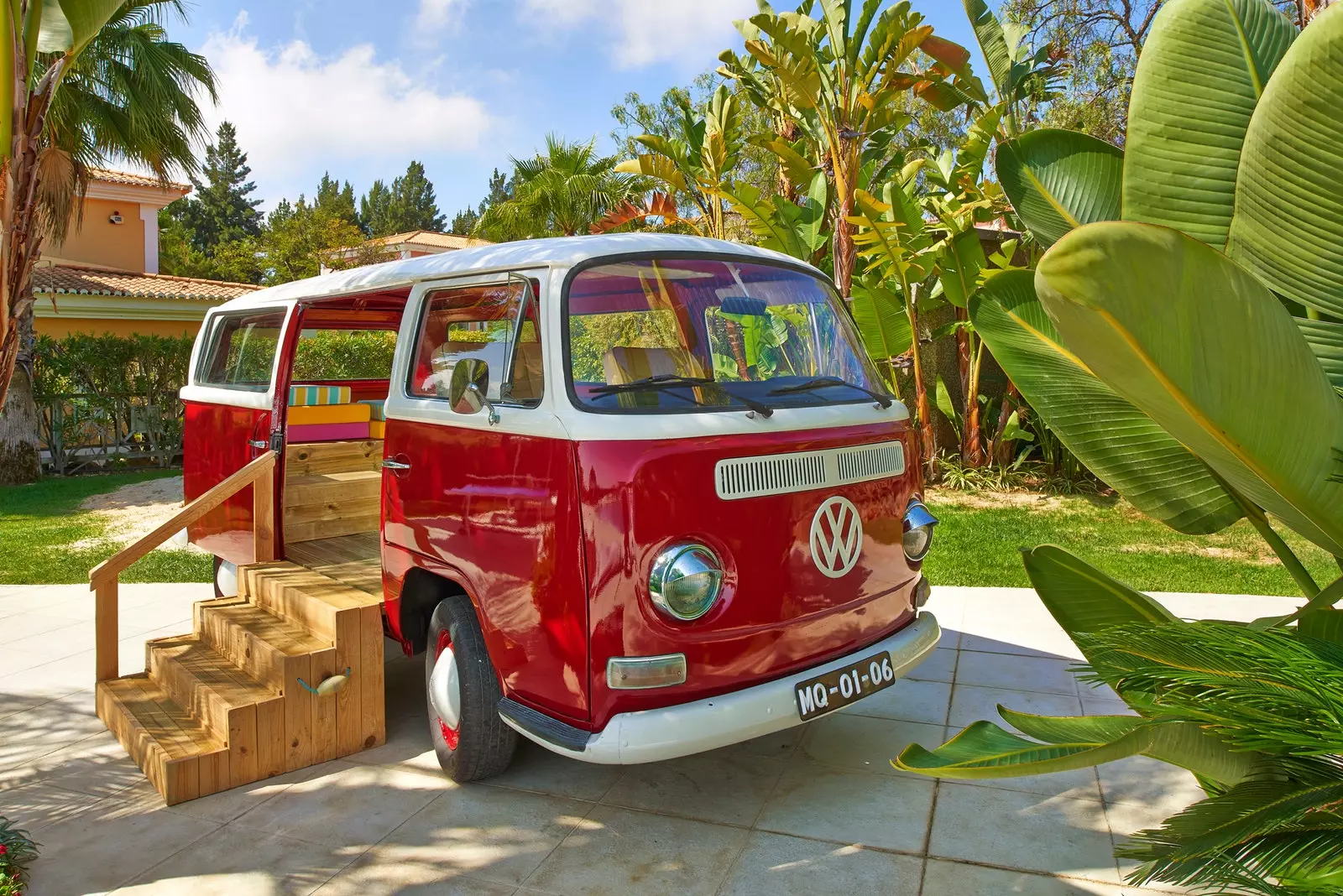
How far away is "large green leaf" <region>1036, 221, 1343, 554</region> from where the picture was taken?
3.83 feet

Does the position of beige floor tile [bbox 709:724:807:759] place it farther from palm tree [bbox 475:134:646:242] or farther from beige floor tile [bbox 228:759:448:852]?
palm tree [bbox 475:134:646:242]

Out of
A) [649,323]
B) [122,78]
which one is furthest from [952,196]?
[122,78]

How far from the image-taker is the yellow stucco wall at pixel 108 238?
24516mm

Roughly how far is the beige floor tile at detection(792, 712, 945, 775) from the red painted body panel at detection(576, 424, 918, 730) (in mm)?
810

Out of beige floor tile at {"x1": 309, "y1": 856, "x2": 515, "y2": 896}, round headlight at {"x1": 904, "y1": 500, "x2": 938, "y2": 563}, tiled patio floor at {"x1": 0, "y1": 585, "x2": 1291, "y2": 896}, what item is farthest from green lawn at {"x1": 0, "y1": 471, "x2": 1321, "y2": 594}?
beige floor tile at {"x1": 309, "y1": 856, "x2": 515, "y2": 896}

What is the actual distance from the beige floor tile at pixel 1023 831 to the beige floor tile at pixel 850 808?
3.5 inches

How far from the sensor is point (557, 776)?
14.3 ft

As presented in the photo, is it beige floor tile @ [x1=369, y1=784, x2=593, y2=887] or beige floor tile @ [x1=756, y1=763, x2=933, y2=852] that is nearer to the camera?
beige floor tile @ [x1=369, y1=784, x2=593, y2=887]

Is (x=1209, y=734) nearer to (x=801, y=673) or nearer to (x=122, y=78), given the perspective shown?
(x=801, y=673)

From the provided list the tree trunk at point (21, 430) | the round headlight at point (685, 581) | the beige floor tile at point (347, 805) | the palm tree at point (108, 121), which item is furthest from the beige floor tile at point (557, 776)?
the tree trunk at point (21, 430)

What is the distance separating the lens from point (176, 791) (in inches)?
162

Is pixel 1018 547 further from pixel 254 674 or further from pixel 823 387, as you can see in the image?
pixel 254 674

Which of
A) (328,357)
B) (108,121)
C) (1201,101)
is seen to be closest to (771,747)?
(1201,101)

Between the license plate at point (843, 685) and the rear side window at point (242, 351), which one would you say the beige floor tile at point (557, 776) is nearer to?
the license plate at point (843, 685)
